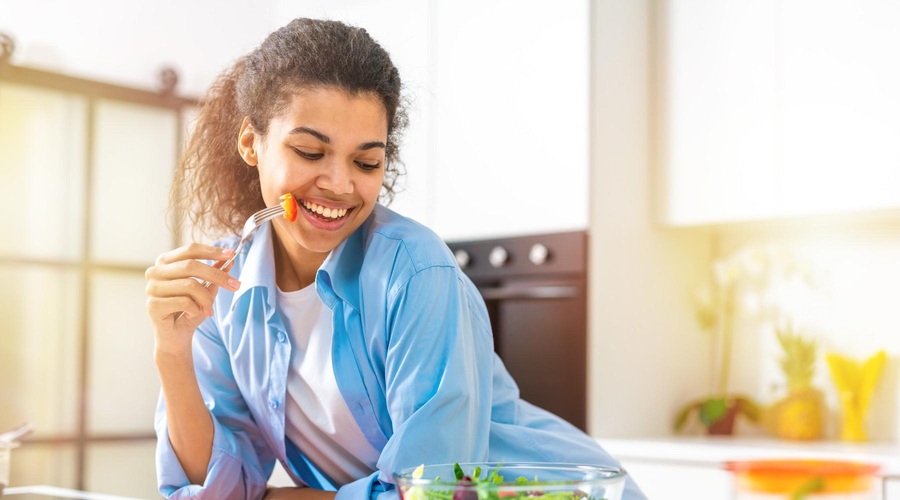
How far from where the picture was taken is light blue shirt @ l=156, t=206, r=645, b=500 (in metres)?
1.18

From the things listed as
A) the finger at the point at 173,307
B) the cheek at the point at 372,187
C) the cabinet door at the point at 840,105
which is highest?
the cabinet door at the point at 840,105

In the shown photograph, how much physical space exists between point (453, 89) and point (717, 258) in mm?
1037

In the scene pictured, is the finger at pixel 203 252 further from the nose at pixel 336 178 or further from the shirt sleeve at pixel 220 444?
the shirt sleeve at pixel 220 444

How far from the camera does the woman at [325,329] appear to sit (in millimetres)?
1218

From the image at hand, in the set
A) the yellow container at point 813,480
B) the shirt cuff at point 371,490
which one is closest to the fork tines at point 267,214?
the shirt cuff at point 371,490

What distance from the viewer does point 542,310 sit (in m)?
2.99

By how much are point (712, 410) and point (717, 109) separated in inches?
35.9

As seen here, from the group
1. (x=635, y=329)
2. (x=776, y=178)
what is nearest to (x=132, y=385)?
(x=635, y=329)

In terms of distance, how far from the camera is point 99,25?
11.3ft

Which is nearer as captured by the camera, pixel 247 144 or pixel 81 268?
pixel 247 144

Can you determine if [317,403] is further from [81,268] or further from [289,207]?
[81,268]

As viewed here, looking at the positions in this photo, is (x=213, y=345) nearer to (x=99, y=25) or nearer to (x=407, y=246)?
(x=407, y=246)

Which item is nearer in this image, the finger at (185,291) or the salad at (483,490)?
the salad at (483,490)

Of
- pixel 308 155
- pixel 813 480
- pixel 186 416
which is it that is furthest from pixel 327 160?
pixel 813 480
